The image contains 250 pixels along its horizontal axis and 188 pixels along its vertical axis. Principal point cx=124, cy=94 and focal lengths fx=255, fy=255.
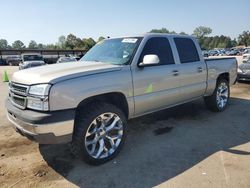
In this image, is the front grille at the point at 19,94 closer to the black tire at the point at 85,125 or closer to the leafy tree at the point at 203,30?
the black tire at the point at 85,125

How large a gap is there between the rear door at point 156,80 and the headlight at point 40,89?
146cm

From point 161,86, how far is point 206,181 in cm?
188

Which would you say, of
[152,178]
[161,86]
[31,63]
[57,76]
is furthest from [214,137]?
[31,63]

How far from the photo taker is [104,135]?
12.9ft

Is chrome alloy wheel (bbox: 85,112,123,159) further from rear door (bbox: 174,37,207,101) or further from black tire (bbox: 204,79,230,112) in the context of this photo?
black tire (bbox: 204,79,230,112)

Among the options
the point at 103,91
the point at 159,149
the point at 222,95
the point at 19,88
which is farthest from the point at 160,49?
the point at 222,95

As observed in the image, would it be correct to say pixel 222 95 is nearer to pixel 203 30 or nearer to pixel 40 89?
pixel 40 89

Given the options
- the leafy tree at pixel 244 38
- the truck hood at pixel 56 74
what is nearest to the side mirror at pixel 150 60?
the truck hood at pixel 56 74

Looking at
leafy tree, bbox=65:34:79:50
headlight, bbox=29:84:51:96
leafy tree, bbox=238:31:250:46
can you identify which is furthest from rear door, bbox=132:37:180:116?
leafy tree, bbox=238:31:250:46

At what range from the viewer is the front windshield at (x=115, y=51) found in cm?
434

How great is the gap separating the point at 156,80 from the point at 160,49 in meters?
0.69

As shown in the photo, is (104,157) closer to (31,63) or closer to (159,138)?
(159,138)

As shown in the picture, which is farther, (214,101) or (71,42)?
(71,42)

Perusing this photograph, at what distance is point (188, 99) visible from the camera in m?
5.53
